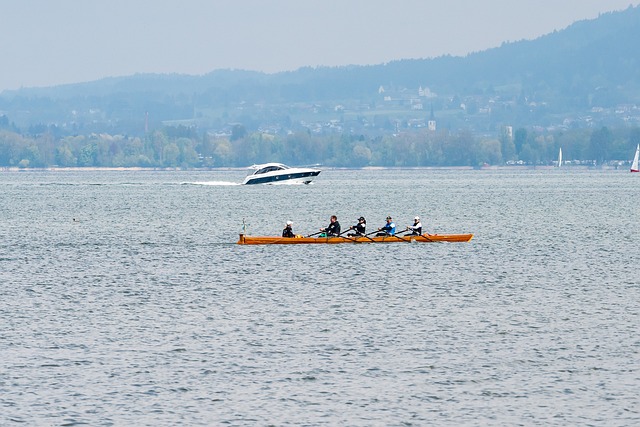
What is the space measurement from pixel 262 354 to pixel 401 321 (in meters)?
10.5

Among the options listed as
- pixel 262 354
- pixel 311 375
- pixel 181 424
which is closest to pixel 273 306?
pixel 262 354

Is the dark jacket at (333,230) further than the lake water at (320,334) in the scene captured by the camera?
Yes

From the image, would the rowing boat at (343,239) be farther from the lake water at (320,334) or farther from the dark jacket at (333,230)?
the lake water at (320,334)

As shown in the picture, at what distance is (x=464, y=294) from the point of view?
233 ft

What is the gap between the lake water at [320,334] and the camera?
43.5 metres

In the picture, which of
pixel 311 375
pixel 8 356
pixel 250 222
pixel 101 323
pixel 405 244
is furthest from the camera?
pixel 250 222

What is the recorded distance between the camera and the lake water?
43500 mm

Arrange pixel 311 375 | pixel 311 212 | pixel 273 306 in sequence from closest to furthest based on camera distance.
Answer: pixel 311 375, pixel 273 306, pixel 311 212

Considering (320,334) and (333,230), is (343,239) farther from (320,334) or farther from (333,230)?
(320,334)

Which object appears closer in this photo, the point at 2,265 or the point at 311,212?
the point at 2,265

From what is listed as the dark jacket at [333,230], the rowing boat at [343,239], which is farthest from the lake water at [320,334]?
the dark jacket at [333,230]

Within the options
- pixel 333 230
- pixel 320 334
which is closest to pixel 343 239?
pixel 333 230

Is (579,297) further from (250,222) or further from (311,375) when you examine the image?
(250,222)

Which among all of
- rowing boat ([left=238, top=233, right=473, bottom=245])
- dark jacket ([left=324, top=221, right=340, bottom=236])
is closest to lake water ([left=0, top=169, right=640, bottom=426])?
rowing boat ([left=238, top=233, right=473, bottom=245])
